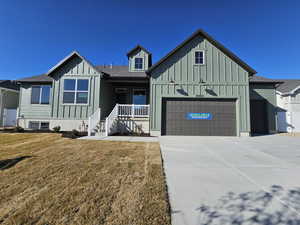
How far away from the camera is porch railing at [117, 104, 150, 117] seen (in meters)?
10.1

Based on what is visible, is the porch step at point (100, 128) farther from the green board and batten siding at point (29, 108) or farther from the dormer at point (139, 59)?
the dormer at point (139, 59)

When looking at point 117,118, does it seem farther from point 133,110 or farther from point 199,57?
point 199,57

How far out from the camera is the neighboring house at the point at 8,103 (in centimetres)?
1444

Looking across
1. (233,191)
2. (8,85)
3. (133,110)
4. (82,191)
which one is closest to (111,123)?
(133,110)

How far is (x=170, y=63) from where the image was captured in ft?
32.7

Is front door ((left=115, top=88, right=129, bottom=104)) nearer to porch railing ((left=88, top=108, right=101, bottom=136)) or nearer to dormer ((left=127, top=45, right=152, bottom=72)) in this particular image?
dormer ((left=127, top=45, right=152, bottom=72))

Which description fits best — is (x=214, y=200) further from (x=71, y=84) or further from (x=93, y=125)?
(x=71, y=84)

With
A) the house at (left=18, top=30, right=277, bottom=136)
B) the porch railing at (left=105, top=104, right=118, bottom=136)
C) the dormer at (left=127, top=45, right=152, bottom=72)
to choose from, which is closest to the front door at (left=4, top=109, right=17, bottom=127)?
the house at (left=18, top=30, right=277, bottom=136)

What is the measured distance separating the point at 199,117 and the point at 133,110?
185 inches

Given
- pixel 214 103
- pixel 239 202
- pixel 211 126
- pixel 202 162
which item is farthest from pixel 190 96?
pixel 239 202

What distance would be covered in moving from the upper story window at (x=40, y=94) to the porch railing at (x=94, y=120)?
4.82m

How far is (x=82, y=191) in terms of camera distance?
8.10 ft

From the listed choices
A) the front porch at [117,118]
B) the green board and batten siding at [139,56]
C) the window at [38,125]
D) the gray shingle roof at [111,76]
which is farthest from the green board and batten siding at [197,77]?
the window at [38,125]

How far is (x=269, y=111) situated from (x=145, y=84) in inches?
409
